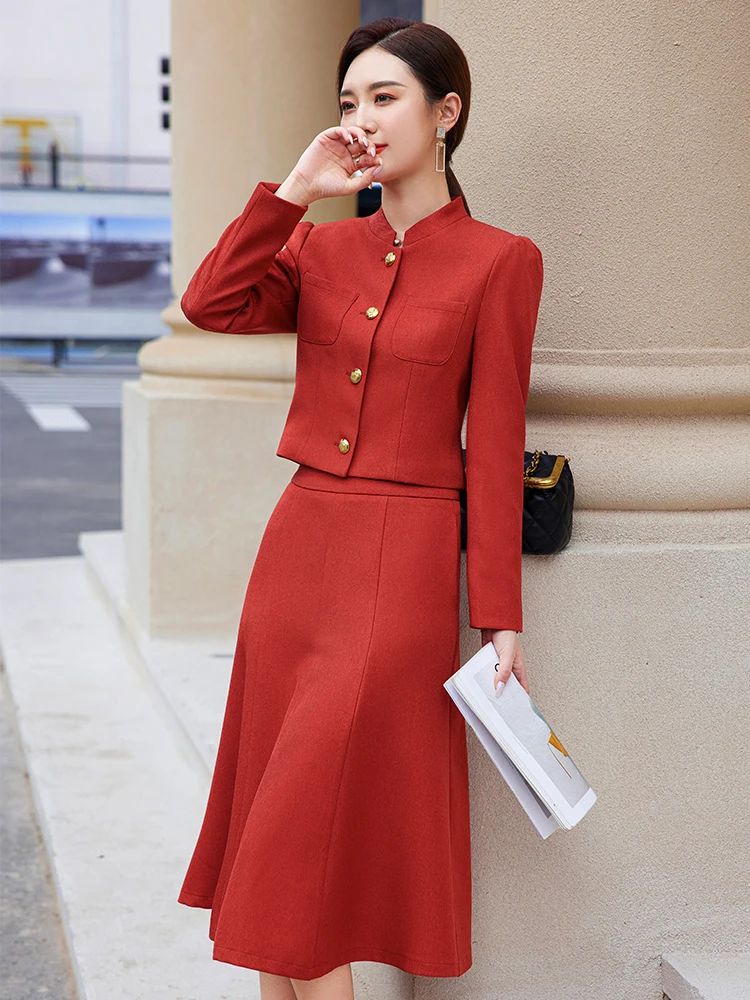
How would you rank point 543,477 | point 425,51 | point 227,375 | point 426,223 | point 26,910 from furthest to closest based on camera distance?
point 227,375 < point 26,910 < point 543,477 < point 426,223 < point 425,51

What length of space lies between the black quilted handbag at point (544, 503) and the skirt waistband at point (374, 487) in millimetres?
150

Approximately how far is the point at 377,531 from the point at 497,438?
27 centimetres

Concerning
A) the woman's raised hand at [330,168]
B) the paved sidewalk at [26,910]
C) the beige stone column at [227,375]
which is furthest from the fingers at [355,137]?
the beige stone column at [227,375]

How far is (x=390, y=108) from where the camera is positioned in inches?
97.3

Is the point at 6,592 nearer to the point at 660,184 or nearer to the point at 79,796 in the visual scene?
the point at 79,796

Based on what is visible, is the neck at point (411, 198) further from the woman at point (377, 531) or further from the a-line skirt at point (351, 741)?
the a-line skirt at point (351, 741)

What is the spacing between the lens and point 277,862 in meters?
2.49

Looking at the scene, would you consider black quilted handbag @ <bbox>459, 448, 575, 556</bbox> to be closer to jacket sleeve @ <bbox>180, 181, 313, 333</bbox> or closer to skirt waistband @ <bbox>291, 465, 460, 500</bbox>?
skirt waistband @ <bbox>291, 465, 460, 500</bbox>

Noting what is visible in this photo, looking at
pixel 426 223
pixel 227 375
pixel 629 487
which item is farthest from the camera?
pixel 227 375

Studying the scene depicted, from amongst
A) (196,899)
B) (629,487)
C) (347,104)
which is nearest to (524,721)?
(629,487)

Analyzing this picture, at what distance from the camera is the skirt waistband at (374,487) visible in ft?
8.36

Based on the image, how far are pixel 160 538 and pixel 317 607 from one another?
365 cm

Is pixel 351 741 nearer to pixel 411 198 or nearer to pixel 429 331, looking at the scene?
pixel 429 331

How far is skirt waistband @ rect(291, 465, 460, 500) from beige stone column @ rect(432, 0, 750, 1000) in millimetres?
356
